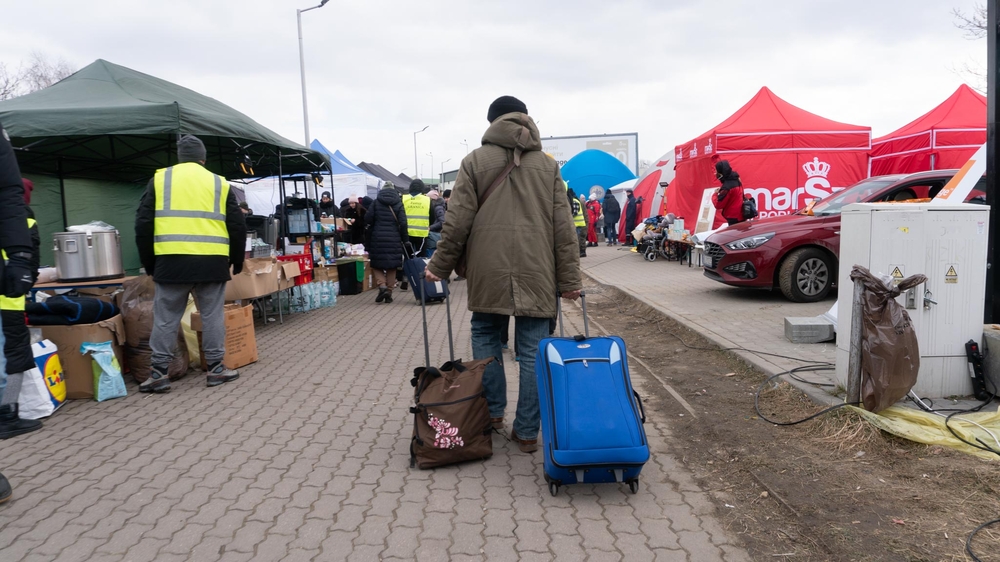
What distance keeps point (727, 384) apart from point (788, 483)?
6.28ft

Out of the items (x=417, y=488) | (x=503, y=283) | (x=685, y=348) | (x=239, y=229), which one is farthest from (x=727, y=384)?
(x=239, y=229)

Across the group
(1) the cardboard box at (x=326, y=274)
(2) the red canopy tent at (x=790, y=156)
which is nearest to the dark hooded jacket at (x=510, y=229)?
(1) the cardboard box at (x=326, y=274)

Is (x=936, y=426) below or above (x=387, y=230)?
below

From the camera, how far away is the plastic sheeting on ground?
139 inches

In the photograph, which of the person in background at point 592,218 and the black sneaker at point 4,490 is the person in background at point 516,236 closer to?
the black sneaker at point 4,490

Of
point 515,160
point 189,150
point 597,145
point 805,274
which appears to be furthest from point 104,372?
point 597,145

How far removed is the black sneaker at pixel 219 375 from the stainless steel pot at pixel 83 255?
157cm

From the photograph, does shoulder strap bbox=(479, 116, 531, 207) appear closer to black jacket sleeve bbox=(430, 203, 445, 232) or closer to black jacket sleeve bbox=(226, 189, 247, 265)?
black jacket sleeve bbox=(226, 189, 247, 265)

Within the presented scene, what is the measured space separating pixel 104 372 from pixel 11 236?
2.13 metres

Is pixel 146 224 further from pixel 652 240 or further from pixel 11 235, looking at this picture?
pixel 652 240

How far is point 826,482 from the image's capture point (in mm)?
3283

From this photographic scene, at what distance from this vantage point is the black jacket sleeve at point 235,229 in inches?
216

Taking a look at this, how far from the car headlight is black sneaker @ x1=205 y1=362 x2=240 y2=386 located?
6269 millimetres

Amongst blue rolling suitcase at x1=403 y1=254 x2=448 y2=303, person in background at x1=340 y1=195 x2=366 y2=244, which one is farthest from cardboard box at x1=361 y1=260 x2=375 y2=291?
blue rolling suitcase at x1=403 y1=254 x2=448 y2=303
